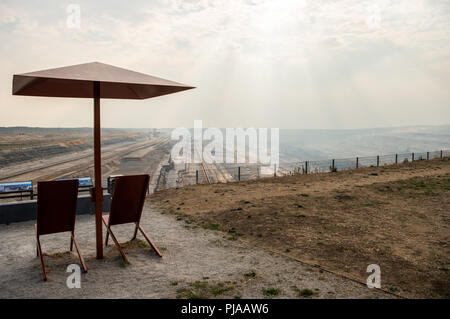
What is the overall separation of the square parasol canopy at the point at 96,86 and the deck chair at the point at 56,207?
410 mm

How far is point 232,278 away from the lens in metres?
4.59

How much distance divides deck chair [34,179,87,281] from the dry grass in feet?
10.4

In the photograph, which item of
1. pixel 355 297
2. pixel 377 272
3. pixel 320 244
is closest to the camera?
pixel 355 297

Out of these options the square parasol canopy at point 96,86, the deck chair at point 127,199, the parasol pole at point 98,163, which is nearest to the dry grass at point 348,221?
the deck chair at point 127,199

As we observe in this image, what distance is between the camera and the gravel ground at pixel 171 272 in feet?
13.5

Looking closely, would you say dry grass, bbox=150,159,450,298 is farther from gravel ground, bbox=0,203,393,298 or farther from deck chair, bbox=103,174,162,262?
deck chair, bbox=103,174,162,262

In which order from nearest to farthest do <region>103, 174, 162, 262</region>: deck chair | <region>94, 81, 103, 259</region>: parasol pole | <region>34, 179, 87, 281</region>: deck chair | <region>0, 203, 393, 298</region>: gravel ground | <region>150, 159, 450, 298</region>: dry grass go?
<region>0, 203, 393, 298</region>: gravel ground < <region>34, 179, 87, 281</region>: deck chair < <region>150, 159, 450, 298</region>: dry grass < <region>94, 81, 103, 259</region>: parasol pole < <region>103, 174, 162, 262</region>: deck chair

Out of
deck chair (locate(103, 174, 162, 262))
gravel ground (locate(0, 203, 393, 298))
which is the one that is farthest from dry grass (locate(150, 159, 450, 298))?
deck chair (locate(103, 174, 162, 262))

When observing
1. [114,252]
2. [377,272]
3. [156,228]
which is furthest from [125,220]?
[377,272]

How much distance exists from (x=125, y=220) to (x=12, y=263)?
188 cm

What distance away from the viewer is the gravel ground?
4125 mm

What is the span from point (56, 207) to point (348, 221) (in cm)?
631
